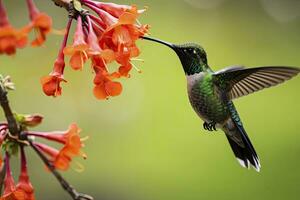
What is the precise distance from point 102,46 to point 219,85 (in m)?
0.99

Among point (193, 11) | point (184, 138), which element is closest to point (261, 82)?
point (184, 138)

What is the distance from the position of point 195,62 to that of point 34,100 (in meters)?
3.11

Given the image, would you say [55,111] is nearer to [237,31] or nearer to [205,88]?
[237,31]

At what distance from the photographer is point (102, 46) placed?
1.89m

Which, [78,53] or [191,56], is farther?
[191,56]

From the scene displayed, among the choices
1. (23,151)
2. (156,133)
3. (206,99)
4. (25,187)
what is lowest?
(25,187)

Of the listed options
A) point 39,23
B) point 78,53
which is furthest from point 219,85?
point 39,23

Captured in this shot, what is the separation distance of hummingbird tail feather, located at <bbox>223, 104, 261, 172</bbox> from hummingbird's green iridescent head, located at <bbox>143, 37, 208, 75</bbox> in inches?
12.5

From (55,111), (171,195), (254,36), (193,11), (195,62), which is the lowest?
(171,195)

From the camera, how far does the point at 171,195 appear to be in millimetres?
5266

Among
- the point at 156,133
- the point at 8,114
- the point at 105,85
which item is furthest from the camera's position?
the point at 156,133

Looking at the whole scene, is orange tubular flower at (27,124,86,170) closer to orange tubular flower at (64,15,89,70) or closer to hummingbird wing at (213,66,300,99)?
orange tubular flower at (64,15,89,70)

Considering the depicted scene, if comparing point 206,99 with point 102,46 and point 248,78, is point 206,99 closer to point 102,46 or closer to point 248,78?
point 248,78

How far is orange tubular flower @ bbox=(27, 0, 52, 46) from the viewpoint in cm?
150
